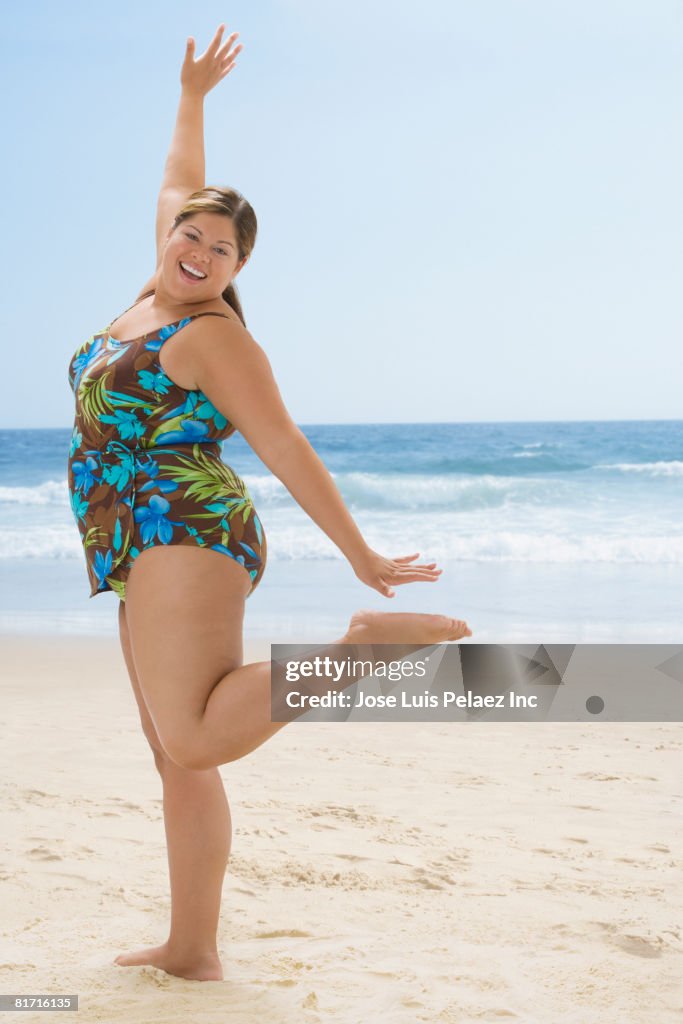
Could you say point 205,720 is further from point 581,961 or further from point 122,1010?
point 581,961

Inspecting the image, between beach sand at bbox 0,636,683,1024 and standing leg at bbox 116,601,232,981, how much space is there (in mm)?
52

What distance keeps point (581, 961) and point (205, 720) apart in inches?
50.5

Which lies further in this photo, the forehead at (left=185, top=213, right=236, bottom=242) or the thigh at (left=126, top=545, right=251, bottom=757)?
the forehead at (left=185, top=213, right=236, bottom=242)

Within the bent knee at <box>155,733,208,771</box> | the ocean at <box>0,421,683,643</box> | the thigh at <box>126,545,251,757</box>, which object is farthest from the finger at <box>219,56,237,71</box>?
the ocean at <box>0,421,683,643</box>

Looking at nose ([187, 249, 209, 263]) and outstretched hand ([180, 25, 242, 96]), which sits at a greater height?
outstretched hand ([180, 25, 242, 96])

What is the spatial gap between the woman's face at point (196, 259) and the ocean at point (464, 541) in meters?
4.89

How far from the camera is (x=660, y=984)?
2.55 m

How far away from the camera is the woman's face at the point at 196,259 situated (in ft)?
7.44

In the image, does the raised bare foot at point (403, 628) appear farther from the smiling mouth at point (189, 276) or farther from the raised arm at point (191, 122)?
the raised arm at point (191, 122)

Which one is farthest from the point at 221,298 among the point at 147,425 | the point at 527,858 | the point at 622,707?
the point at 622,707

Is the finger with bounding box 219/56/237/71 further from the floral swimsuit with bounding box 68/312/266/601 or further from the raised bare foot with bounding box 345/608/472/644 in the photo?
the raised bare foot with bounding box 345/608/472/644

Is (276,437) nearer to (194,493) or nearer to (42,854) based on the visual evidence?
(194,493)

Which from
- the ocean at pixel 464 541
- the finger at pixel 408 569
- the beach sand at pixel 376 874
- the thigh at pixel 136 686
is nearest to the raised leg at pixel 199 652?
the finger at pixel 408 569

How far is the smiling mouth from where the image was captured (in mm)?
2268
